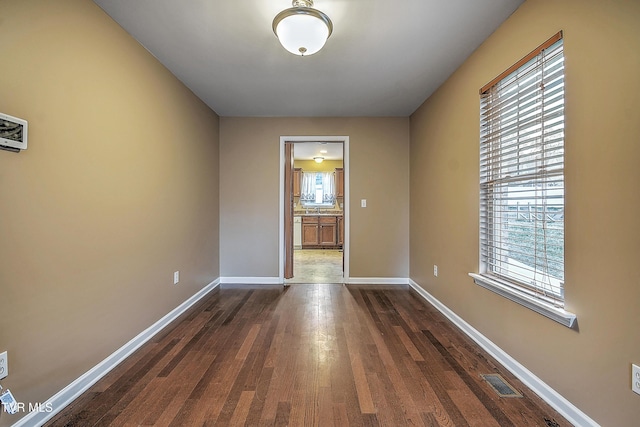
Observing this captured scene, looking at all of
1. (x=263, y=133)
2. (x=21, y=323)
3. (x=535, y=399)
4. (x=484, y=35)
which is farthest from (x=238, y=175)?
(x=535, y=399)

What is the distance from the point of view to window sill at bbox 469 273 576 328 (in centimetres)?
141

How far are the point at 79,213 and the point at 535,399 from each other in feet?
9.36

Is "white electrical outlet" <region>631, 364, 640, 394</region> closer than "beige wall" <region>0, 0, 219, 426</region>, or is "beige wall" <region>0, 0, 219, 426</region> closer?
"white electrical outlet" <region>631, 364, 640, 394</region>

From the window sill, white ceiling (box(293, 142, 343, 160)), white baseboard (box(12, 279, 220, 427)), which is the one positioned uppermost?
white ceiling (box(293, 142, 343, 160))

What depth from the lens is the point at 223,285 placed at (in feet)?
12.5

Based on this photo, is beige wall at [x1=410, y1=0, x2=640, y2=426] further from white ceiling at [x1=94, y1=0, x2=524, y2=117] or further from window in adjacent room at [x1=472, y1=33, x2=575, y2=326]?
white ceiling at [x1=94, y1=0, x2=524, y2=117]

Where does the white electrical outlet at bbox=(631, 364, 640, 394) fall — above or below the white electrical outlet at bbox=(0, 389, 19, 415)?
above

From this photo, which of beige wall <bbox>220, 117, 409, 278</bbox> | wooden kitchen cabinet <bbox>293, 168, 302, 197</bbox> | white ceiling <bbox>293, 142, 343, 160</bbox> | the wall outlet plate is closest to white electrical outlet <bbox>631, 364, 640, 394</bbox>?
the wall outlet plate

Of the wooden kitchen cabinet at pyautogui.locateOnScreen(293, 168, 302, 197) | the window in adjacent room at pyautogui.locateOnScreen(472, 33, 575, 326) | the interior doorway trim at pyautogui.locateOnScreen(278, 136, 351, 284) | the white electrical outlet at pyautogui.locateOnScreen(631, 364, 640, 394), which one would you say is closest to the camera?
the white electrical outlet at pyautogui.locateOnScreen(631, 364, 640, 394)

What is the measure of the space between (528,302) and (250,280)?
323 cm

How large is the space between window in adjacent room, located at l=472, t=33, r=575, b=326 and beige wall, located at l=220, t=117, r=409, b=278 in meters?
1.73

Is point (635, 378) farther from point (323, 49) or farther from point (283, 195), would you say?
point (283, 195)

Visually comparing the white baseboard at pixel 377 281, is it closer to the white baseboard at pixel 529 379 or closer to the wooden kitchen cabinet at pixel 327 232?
the white baseboard at pixel 529 379

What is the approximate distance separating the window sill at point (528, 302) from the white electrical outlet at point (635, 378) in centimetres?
27
